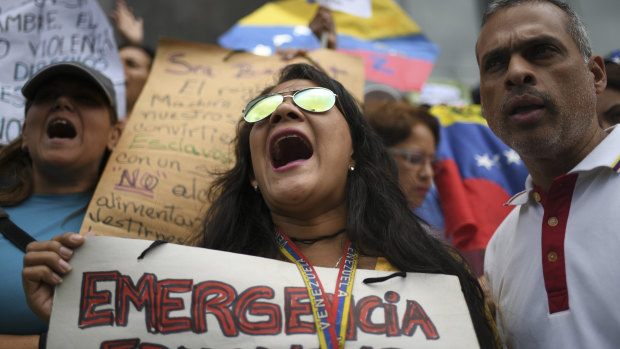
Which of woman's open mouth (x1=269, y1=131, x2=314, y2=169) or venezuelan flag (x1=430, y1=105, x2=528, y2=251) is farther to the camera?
venezuelan flag (x1=430, y1=105, x2=528, y2=251)

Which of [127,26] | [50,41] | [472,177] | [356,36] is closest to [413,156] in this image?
[472,177]

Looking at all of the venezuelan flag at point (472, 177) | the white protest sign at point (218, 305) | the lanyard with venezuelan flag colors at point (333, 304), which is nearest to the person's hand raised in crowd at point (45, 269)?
the white protest sign at point (218, 305)

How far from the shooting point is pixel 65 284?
66.3 inches

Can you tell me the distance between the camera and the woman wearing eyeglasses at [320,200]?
1.94 meters

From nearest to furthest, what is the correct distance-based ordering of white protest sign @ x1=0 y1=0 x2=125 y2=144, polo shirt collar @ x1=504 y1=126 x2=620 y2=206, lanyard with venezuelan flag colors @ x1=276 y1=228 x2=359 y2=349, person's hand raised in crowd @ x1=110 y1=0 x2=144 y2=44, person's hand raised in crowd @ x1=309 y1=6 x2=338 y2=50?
lanyard with venezuelan flag colors @ x1=276 y1=228 x2=359 y2=349 < polo shirt collar @ x1=504 y1=126 x2=620 y2=206 < white protest sign @ x1=0 y1=0 x2=125 y2=144 < person's hand raised in crowd @ x1=309 y1=6 x2=338 y2=50 < person's hand raised in crowd @ x1=110 y1=0 x2=144 y2=44

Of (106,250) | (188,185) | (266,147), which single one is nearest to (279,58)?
(188,185)

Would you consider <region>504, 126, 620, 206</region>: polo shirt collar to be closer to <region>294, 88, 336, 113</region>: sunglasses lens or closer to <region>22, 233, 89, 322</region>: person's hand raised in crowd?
<region>294, 88, 336, 113</region>: sunglasses lens

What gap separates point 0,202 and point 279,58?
5.84 ft

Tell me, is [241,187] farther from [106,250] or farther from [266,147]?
[106,250]

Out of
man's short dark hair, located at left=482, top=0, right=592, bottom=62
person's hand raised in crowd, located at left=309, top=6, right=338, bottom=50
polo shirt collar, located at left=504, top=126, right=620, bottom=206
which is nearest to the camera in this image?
polo shirt collar, located at left=504, top=126, right=620, bottom=206

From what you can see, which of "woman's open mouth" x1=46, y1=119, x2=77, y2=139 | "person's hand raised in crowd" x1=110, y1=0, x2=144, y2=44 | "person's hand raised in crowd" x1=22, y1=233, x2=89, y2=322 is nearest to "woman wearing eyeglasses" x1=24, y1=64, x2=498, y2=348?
"person's hand raised in crowd" x1=22, y1=233, x2=89, y2=322

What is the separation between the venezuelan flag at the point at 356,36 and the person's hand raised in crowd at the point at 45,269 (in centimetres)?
369

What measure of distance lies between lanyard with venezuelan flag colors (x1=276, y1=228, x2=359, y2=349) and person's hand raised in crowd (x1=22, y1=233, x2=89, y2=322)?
2.51ft

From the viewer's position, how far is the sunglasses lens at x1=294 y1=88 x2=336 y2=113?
208 cm
